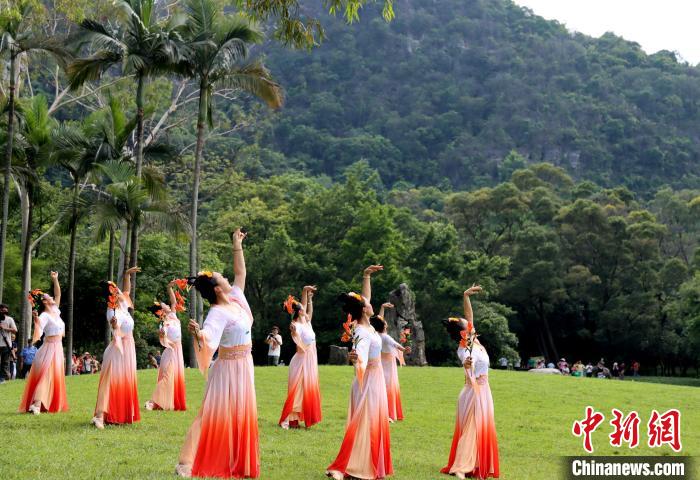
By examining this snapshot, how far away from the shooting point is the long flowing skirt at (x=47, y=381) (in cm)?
1678

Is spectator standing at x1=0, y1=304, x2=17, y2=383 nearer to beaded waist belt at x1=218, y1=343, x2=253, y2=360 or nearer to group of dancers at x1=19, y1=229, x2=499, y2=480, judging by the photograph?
group of dancers at x1=19, y1=229, x2=499, y2=480

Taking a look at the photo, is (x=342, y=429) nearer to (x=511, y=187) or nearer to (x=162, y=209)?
(x=162, y=209)

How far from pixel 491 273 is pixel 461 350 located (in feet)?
140

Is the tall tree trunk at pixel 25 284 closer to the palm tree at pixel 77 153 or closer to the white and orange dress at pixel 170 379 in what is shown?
the palm tree at pixel 77 153

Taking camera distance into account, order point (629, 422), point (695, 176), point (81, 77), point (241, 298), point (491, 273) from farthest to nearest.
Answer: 1. point (695, 176)
2. point (491, 273)
3. point (81, 77)
4. point (629, 422)
5. point (241, 298)

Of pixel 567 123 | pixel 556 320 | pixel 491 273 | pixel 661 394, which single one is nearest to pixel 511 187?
pixel 556 320

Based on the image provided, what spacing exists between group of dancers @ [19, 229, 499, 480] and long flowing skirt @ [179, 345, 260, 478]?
0.04 ft

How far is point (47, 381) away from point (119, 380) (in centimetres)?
251

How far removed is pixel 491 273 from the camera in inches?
2170

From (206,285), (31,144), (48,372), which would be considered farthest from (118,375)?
(31,144)

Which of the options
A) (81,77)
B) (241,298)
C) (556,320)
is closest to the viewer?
(241,298)

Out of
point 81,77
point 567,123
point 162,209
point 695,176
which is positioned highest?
point 567,123

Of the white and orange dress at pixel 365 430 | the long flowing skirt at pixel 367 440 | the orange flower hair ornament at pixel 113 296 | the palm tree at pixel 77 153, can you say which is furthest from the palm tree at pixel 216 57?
the long flowing skirt at pixel 367 440

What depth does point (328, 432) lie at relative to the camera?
640 inches
